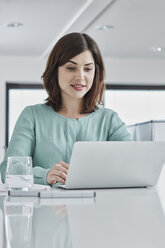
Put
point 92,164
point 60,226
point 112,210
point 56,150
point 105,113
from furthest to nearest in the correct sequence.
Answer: point 105,113 → point 56,150 → point 92,164 → point 112,210 → point 60,226

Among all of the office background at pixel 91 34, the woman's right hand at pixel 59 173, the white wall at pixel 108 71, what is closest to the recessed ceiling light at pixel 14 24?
the office background at pixel 91 34

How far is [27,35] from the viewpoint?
5.23 m

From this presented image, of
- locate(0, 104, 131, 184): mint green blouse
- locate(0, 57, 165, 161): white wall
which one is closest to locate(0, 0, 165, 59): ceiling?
locate(0, 57, 165, 161): white wall

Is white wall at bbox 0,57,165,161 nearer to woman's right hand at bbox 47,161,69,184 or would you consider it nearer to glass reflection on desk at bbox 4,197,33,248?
woman's right hand at bbox 47,161,69,184

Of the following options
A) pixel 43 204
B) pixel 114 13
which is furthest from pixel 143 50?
pixel 43 204

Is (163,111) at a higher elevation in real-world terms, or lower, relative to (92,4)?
lower

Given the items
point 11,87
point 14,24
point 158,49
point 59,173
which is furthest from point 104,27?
point 59,173

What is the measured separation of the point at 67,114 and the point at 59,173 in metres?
0.48

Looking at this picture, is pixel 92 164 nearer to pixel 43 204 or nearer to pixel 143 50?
pixel 43 204

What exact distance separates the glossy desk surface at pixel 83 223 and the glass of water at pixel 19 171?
15cm

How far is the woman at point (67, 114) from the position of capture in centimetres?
162

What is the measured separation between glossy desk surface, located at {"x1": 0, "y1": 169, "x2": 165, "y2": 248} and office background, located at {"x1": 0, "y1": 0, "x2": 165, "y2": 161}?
3.27 metres

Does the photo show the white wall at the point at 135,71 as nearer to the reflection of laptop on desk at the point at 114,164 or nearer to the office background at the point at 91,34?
the office background at the point at 91,34

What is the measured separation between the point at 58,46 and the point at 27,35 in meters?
3.68
